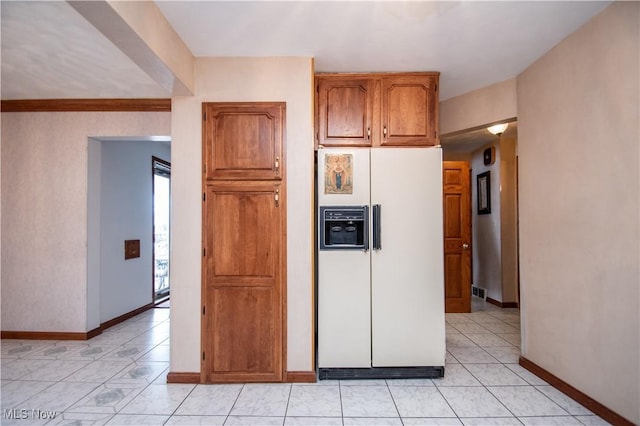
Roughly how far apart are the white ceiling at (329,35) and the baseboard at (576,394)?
8.41ft

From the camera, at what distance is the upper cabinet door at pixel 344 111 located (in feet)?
9.36

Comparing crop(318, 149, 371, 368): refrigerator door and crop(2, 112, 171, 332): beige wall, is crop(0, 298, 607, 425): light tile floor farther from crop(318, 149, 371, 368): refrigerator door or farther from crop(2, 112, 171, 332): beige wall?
crop(2, 112, 171, 332): beige wall

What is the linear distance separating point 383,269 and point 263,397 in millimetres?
1313

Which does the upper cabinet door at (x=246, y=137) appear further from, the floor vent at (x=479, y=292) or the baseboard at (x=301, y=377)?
the floor vent at (x=479, y=292)

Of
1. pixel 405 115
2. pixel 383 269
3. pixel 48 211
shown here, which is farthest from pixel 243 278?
pixel 48 211

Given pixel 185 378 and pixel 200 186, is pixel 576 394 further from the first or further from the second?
pixel 200 186

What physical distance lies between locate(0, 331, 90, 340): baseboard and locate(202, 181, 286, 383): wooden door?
2053mm

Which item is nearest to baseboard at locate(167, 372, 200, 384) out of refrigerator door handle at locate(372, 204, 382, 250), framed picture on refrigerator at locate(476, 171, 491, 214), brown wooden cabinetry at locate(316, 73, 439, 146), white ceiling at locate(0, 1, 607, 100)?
refrigerator door handle at locate(372, 204, 382, 250)

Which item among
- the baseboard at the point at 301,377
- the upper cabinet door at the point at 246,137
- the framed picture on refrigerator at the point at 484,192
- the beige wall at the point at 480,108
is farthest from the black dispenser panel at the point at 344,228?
the framed picture on refrigerator at the point at 484,192

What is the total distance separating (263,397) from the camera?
7.98ft

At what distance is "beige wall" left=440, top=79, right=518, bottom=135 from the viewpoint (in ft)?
10.5

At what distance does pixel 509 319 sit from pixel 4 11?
18.7ft

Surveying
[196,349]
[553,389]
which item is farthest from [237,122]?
[553,389]

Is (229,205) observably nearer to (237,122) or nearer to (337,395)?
(237,122)
